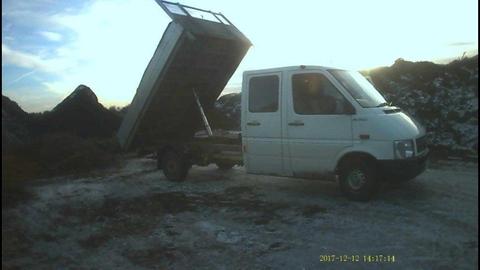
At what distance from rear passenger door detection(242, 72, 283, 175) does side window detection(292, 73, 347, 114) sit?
0.34m

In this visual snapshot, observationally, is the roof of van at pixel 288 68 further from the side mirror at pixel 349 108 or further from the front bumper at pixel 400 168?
the front bumper at pixel 400 168

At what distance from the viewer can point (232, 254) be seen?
5453 mm

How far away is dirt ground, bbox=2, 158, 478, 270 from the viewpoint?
5.23 metres

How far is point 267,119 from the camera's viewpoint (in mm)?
8086

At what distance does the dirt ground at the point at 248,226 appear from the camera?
523 cm

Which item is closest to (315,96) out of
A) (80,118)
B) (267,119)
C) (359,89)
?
(359,89)

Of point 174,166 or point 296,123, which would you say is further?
point 174,166

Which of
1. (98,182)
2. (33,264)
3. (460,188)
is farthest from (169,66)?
(460,188)

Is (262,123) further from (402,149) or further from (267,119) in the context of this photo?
(402,149)

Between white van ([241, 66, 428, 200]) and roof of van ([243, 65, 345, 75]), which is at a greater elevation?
roof of van ([243, 65, 345, 75])

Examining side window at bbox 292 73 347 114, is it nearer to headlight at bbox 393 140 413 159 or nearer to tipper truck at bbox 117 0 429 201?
tipper truck at bbox 117 0 429 201

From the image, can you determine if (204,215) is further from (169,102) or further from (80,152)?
(80,152)

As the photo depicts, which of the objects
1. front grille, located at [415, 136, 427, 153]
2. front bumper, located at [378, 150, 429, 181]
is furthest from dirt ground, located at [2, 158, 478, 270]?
front grille, located at [415, 136, 427, 153]

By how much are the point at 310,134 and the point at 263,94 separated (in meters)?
1.10
